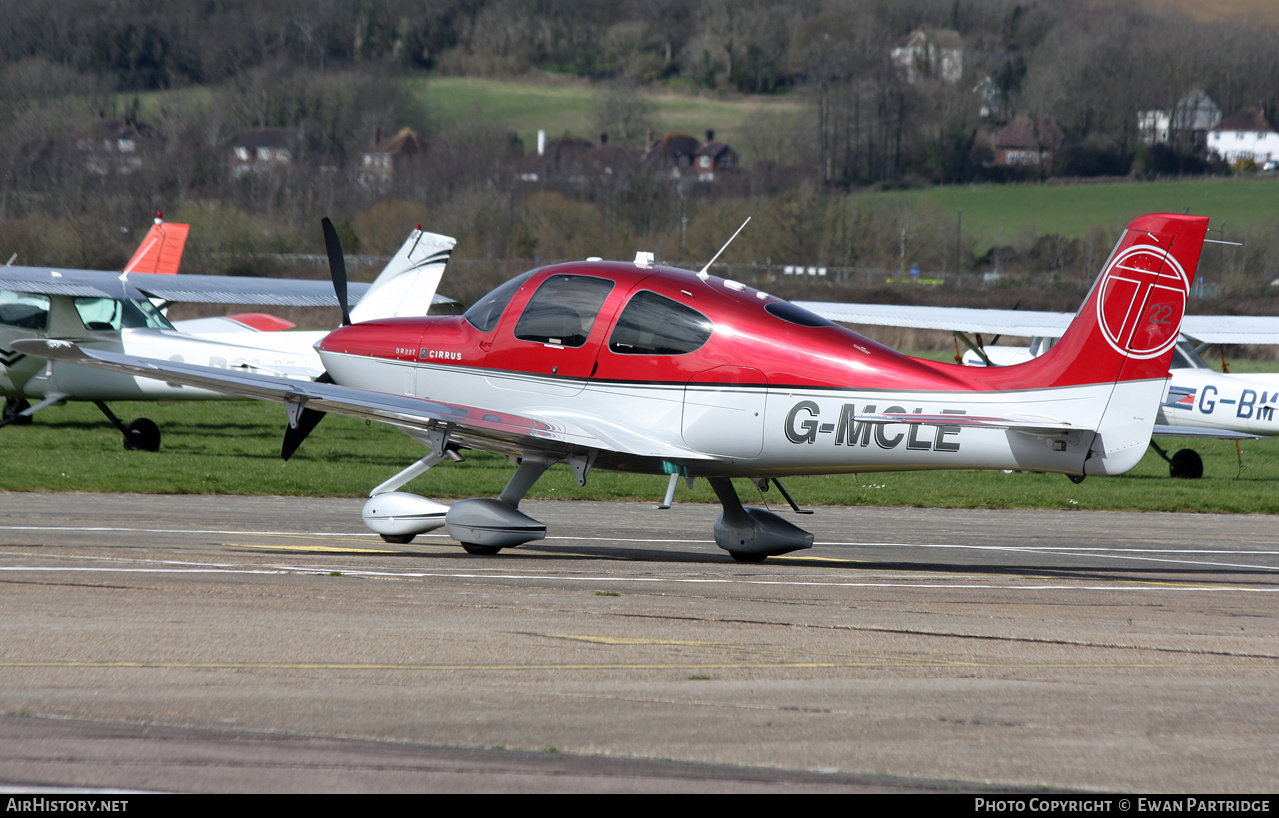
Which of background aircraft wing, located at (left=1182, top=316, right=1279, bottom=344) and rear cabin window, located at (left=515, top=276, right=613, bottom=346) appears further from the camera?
background aircraft wing, located at (left=1182, top=316, right=1279, bottom=344)

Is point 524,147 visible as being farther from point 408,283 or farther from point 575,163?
point 408,283

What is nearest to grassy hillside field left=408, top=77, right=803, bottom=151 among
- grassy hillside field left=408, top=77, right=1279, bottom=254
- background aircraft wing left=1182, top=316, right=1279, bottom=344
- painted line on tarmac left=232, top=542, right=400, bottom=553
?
grassy hillside field left=408, top=77, right=1279, bottom=254

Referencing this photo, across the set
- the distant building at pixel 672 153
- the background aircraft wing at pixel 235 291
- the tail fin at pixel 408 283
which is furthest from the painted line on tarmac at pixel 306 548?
the distant building at pixel 672 153

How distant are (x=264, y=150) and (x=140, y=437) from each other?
10033cm

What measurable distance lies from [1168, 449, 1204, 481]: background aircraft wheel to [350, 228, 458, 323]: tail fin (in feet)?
47.9

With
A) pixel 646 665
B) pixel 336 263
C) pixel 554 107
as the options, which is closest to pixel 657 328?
pixel 336 263

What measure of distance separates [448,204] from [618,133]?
63.0 m

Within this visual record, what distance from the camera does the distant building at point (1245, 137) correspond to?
136125 millimetres

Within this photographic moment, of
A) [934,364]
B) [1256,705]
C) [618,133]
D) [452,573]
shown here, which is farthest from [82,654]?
[618,133]

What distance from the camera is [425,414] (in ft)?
33.7

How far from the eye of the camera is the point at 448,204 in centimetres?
9550

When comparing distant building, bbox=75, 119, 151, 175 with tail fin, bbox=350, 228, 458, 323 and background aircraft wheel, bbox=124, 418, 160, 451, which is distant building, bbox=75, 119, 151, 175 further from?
tail fin, bbox=350, 228, 458, 323

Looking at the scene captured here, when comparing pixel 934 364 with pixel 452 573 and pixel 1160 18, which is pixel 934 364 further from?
pixel 1160 18

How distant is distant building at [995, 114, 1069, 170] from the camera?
138750 mm
